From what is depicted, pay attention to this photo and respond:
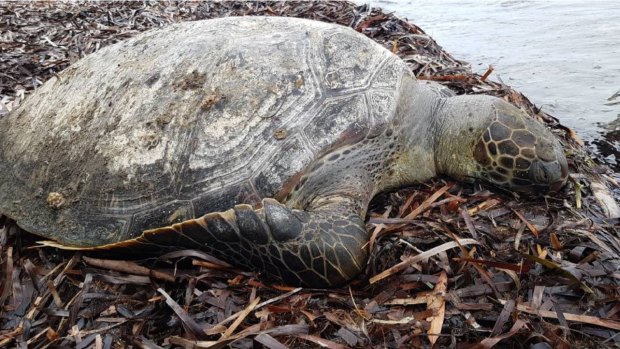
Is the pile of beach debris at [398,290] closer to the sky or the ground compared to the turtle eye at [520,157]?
closer to the ground

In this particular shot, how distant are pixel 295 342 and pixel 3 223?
2.01m

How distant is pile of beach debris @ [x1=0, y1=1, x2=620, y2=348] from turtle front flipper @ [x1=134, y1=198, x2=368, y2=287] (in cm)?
9

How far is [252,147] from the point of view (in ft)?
7.67

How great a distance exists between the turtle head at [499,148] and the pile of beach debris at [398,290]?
10cm

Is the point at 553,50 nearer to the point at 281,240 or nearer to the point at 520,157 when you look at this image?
the point at 520,157

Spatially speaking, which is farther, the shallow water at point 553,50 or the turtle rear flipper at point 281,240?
the shallow water at point 553,50

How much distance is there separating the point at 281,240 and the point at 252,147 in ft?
1.85

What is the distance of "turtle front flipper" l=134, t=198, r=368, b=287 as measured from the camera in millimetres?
1982

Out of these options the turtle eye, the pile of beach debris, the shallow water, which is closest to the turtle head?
the turtle eye

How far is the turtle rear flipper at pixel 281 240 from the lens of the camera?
1.98 m

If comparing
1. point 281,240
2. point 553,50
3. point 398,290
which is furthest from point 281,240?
point 553,50

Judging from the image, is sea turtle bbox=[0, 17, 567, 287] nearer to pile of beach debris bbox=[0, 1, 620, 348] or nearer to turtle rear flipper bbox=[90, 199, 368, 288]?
turtle rear flipper bbox=[90, 199, 368, 288]

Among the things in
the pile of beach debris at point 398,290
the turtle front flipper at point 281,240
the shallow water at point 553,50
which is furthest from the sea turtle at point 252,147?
the shallow water at point 553,50

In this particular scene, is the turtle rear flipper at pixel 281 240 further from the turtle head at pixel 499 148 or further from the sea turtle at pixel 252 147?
the turtle head at pixel 499 148
